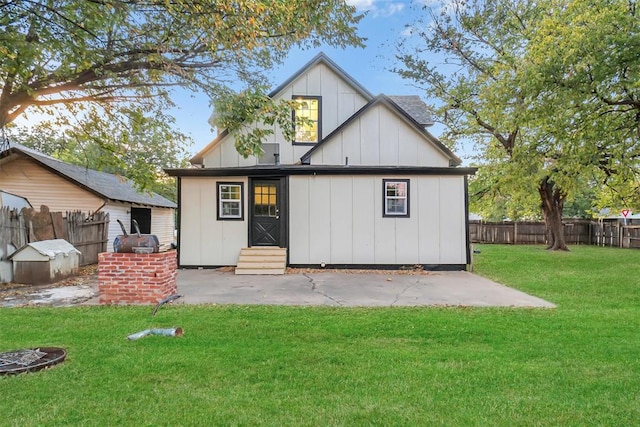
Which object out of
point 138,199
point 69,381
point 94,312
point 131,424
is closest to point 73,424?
point 131,424

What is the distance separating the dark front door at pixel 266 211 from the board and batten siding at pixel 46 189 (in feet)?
22.6

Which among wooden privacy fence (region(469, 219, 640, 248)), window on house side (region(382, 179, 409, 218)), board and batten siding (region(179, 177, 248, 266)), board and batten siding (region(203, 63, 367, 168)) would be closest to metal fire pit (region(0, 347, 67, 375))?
board and batten siding (region(179, 177, 248, 266))

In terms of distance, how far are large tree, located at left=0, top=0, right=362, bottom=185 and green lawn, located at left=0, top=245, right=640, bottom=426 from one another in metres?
3.80

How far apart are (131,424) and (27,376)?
1.44 metres

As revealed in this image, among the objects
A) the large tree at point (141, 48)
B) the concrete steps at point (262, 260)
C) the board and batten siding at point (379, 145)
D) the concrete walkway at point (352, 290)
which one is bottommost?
the concrete walkway at point (352, 290)

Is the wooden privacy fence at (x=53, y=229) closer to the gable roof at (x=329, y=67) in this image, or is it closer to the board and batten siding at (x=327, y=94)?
the gable roof at (x=329, y=67)

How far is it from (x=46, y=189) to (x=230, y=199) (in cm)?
807

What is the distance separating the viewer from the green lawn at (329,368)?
99.7 inches

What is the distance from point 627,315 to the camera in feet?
17.0

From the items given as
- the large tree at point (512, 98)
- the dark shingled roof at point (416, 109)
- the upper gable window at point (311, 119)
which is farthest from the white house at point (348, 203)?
the large tree at point (512, 98)

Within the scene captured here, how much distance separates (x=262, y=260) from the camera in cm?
961

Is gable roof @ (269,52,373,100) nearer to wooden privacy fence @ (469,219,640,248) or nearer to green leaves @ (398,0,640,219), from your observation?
green leaves @ (398,0,640,219)

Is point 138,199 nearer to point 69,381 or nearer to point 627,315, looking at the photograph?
point 69,381

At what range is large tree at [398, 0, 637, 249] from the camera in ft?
32.2
